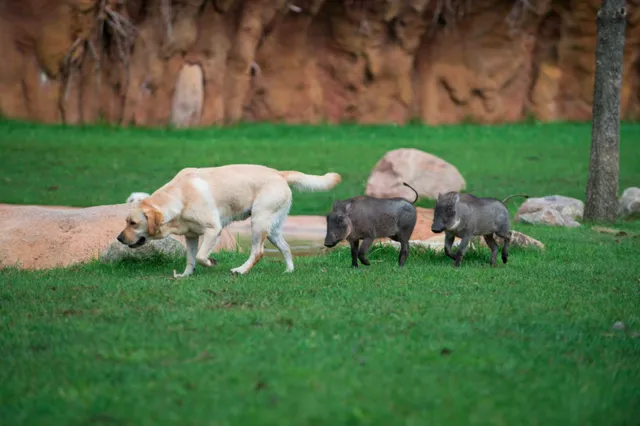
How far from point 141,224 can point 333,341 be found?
116 inches

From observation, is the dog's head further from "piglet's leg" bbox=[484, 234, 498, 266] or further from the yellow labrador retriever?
"piglet's leg" bbox=[484, 234, 498, 266]

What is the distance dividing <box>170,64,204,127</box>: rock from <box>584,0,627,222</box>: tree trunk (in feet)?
43.4

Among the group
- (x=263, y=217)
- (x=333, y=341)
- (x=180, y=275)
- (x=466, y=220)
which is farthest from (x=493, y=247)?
(x=333, y=341)

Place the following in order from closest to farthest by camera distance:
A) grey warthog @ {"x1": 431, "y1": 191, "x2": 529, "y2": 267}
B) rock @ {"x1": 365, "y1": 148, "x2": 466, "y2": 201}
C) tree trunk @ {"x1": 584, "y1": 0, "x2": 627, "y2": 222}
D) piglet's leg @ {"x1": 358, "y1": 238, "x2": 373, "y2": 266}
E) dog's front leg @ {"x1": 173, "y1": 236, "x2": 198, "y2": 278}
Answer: dog's front leg @ {"x1": 173, "y1": 236, "x2": 198, "y2": 278}
grey warthog @ {"x1": 431, "y1": 191, "x2": 529, "y2": 267}
piglet's leg @ {"x1": 358, "y1": 238, "x2": 373, "y2": 266}
tree trunk @ {"x1": 584, "y1": 0, "x2": 627, "y2": 222}
rock @ {"x1": 365, "y1": 148, "x2": 466, "y2": 201}

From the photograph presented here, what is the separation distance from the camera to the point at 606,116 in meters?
14.3

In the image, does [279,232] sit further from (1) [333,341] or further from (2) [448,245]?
(1) [333,341]

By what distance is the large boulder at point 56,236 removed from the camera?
10.5 m

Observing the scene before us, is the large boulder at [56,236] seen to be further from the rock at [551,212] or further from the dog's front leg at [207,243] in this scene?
the rock at [551,212]

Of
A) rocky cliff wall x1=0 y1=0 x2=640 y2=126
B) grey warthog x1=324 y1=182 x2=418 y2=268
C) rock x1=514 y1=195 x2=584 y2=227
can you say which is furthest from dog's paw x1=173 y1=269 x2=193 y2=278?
rocky cliff wall x1=0 y1=0 x2=640 y2=126

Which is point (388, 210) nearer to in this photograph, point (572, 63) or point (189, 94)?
point (189, 94)

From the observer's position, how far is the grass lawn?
5.21 m

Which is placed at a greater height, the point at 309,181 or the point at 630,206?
the point at 309,181

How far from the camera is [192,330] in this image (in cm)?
675

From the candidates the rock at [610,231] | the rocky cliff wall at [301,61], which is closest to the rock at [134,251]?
the rock at [610,231]
